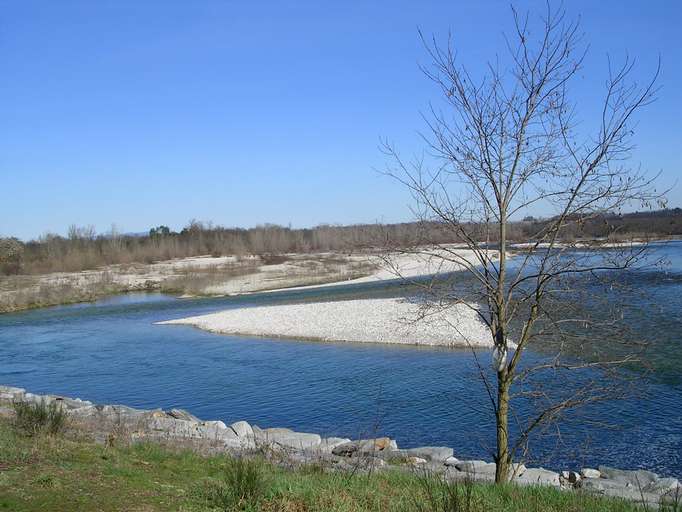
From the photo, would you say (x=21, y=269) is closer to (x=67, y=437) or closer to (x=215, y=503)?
(x=67, y=437)

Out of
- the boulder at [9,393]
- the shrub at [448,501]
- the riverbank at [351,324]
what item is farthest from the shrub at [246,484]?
A: the riverbank at [351,324]

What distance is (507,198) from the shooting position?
23.0ft

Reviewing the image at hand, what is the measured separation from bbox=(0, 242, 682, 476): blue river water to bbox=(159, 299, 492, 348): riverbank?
0.88 meters

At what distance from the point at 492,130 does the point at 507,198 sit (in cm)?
81

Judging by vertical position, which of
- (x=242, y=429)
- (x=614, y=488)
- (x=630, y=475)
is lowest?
(x=630, y=475)

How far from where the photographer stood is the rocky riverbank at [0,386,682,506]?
→ 338 inches

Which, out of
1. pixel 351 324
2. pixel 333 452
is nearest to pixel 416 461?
pixel 333 452

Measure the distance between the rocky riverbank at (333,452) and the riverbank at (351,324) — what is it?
9.19 m

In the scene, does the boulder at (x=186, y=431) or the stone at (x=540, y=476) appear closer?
the stone at (x=540, y=476)

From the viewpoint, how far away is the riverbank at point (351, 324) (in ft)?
75.6

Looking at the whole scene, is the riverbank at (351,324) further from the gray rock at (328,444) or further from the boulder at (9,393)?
the boulder at (9,393)

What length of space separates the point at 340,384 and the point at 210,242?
79.9 m

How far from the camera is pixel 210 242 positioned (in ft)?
310

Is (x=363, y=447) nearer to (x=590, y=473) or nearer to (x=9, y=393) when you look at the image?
(x=590, y=473)
